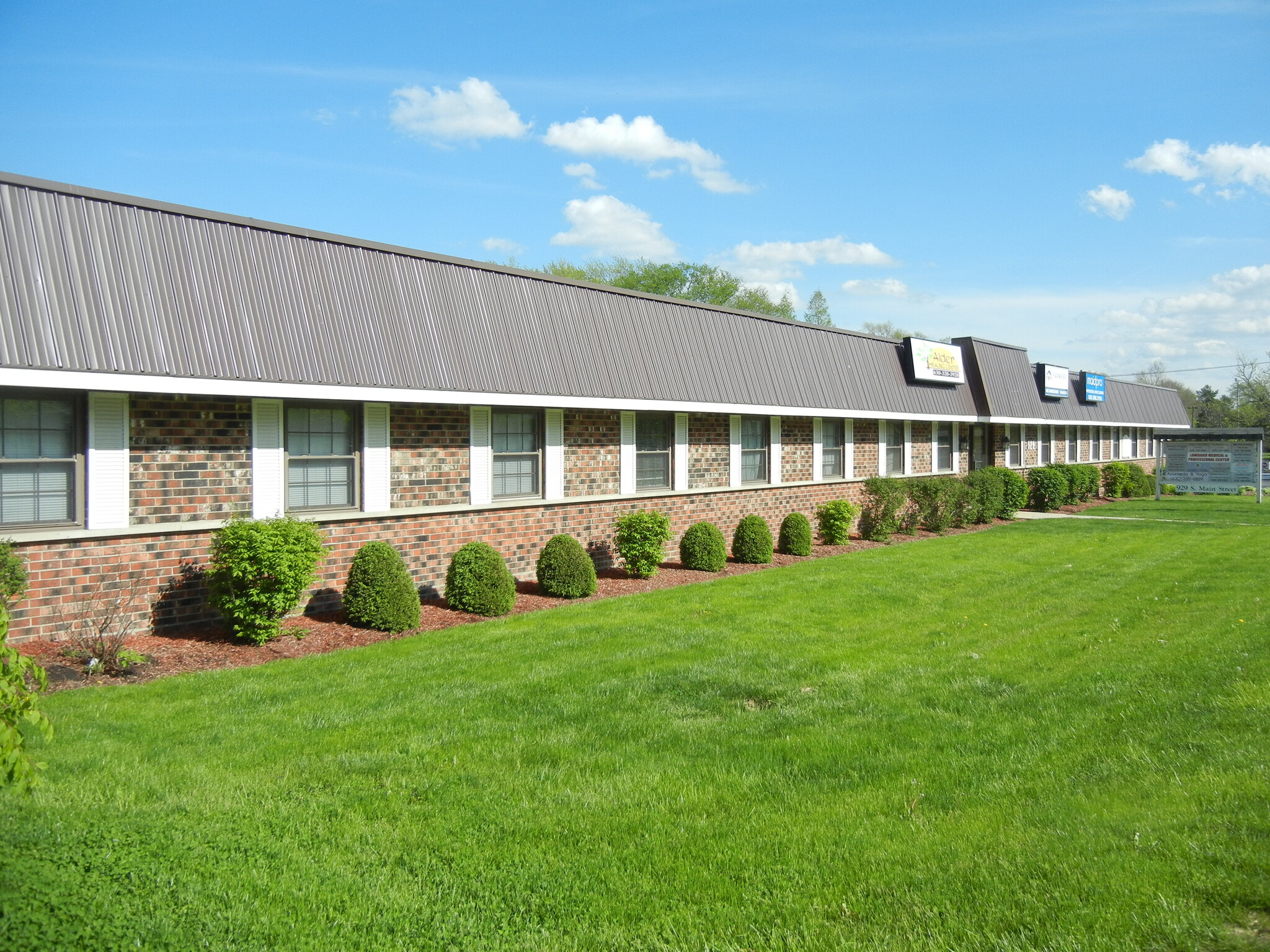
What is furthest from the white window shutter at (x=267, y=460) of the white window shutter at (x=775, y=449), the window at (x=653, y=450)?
the white window shutter at (x=775, y=449)

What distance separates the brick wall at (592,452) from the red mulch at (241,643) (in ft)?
6.26

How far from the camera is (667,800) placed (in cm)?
511

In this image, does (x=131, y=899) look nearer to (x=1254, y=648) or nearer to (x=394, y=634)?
(x=394, y=634)

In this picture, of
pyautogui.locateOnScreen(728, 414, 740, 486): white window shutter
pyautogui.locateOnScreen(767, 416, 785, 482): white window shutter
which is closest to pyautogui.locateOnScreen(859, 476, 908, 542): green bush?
pyautogui.locateOnScreen(767, 416, 785, 482): white window shutter

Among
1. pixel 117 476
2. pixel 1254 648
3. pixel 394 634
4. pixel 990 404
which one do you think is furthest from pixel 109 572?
pixel 990 404

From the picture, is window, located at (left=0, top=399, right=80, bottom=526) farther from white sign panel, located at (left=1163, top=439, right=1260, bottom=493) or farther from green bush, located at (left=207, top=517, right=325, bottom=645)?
white sign panel, located at (left=1163, top=439, right=1260, bottom=493)

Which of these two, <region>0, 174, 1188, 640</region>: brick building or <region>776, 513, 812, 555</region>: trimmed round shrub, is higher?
<region>0, 174, 1188, 640</region>: brick building

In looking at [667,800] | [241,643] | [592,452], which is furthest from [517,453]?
[667,800]

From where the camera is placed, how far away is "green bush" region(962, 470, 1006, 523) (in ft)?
78.4

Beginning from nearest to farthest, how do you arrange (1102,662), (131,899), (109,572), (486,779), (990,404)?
(131,899)
(486,779)
(1102,662)
(109,572)
(990,404)

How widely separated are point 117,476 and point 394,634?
3421mm

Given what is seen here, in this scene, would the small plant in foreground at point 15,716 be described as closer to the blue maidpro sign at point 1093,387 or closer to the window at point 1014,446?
the window at point 1014,446

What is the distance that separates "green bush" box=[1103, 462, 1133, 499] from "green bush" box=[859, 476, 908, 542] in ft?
62.9

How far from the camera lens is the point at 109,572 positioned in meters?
9.12
